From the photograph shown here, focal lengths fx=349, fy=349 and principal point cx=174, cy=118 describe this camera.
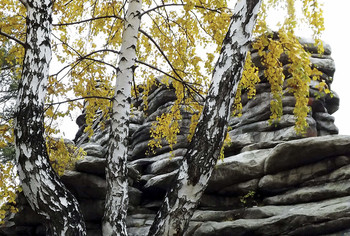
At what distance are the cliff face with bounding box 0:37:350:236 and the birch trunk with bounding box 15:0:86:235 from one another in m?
5.26

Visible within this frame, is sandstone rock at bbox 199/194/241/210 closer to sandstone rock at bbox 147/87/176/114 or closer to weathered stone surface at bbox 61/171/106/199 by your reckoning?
weathered stone surface at bbox 61/171/106/199

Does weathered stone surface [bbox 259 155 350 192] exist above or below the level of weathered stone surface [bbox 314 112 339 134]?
below

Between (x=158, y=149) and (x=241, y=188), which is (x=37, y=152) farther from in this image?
(x=158, y=149)

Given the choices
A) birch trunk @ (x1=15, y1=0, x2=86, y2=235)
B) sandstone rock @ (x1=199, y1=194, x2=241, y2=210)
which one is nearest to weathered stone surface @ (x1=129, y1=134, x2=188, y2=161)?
sandstone rock @ (x1=199, y1=194, x2=241, y2=210)

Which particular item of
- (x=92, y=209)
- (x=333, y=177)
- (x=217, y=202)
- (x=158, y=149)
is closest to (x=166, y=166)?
(x=158, y=149)

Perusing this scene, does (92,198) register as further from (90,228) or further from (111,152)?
(111,152)

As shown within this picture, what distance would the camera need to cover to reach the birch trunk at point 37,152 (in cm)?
379

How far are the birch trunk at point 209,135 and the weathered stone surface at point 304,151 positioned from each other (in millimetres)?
8596

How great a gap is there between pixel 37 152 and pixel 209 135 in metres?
1.94

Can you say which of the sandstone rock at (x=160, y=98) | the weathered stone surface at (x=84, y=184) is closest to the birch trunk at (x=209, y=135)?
the weathered stone surface at (x=84, y=184)

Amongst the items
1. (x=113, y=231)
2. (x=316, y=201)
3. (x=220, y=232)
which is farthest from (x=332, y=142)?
(x=113, y=231)

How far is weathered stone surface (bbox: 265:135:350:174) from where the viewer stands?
1177 centimetres

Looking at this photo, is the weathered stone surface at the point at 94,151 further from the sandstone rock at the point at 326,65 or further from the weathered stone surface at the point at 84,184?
the sandstone rock at the point at 326,65

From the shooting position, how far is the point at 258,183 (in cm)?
1308
